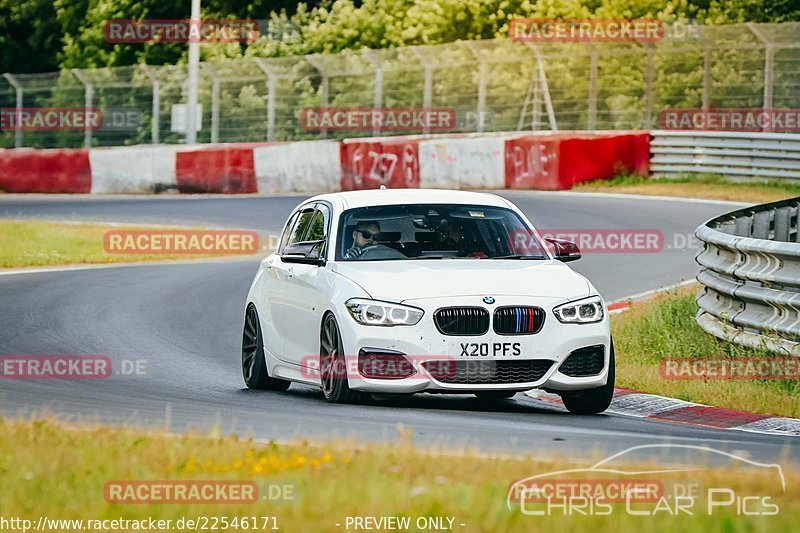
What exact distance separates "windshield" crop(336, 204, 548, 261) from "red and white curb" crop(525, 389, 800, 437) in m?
1.24

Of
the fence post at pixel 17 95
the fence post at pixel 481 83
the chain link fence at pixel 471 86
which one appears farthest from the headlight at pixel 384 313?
the fence post at pixel 17 95

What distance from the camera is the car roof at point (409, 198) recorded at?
38.8 ft

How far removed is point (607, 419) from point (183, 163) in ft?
83.2

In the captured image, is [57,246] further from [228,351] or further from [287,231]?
[287,231]

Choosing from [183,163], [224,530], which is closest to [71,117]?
[183,163]

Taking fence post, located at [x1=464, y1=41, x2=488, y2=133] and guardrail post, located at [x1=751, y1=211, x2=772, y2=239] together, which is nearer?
guardrail post, located at [x1=751, y1=211, x2=772, y2=239]

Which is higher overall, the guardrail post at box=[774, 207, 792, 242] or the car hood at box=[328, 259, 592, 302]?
the car hood at box=[328, 259, 592, 302]

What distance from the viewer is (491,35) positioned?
151 ft

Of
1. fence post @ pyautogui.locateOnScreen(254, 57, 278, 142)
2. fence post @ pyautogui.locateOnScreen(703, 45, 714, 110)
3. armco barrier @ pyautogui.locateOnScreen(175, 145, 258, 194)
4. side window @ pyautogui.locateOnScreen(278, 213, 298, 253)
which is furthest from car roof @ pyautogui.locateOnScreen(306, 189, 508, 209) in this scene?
fence post @ pyautogui.locateOnScreen(254, 57, 278, 142)

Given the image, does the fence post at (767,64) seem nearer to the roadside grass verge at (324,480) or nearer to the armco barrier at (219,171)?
the armco barrier at (219,171)

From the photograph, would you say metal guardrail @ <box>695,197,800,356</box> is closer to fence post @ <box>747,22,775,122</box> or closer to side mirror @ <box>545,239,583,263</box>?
side mirror @ <box>545,239,583,263</box>

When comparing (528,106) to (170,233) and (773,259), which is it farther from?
(773,259)

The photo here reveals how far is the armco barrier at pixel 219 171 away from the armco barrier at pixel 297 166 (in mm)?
244

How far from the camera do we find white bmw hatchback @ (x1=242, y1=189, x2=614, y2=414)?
1038cm
